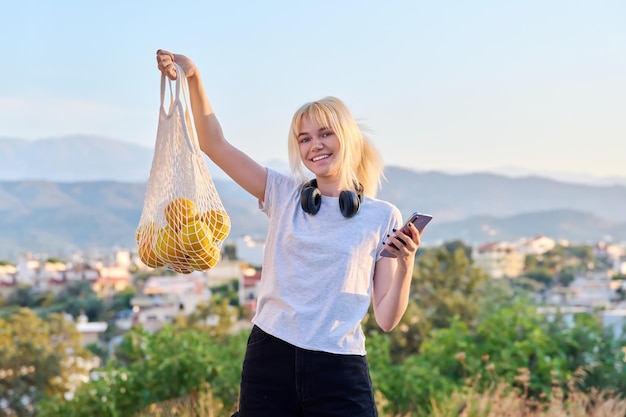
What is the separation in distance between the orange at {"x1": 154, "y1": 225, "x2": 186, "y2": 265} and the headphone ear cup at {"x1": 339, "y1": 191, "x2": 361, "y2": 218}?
0.40m

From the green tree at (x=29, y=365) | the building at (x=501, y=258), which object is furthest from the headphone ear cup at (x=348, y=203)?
the building at (x=501, y=258)

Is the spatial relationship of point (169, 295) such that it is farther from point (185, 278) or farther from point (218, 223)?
point (218, 223)

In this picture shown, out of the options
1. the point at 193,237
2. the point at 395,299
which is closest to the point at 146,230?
the point at 193,237

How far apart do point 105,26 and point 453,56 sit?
28.7 metres

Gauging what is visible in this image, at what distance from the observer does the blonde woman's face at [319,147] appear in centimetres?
180

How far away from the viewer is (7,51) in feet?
174

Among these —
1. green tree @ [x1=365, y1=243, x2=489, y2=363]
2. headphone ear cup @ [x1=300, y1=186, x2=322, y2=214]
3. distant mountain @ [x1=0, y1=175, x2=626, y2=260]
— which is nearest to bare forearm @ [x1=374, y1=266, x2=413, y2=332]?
headphone ear cup @ [x1=300, y1=186, x2=322, y2=214]

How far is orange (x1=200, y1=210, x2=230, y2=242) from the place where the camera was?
1.96 metres

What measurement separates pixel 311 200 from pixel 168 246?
367 millimetres

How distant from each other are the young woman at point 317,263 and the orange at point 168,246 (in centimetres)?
20

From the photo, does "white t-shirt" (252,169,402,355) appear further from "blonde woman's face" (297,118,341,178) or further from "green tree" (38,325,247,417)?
"green tree" (38,325,247,417)

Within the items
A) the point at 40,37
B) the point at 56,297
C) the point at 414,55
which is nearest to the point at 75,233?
the point at 56,297

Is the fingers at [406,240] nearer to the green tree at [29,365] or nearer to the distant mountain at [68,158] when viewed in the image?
the green tree at [29,365]

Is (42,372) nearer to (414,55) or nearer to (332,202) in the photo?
(332,202)
